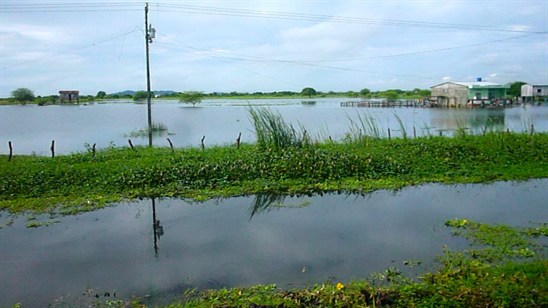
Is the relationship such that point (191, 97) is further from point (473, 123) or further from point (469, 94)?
point (473, 123)

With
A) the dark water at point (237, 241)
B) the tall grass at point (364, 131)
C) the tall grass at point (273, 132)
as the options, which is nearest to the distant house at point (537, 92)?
the tall grass at point (364, 131)

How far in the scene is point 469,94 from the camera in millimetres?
53438

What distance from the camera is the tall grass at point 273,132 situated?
13000 mm

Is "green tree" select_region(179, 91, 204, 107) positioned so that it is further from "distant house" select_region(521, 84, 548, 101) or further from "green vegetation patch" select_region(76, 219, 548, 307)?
"green vegetation patch" select_region(76, 219, 548, 307)

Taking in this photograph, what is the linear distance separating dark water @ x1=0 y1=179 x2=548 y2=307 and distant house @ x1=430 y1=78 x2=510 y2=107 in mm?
47290

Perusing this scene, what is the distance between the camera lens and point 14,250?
633cm

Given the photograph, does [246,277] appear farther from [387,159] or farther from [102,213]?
[387,159]

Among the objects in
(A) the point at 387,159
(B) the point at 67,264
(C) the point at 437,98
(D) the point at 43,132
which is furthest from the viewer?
(C) the point at 437,98

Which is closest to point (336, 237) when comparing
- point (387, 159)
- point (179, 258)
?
point (179, 258)

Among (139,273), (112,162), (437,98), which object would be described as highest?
Answer: (437,98)

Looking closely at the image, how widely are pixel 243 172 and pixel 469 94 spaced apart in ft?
165

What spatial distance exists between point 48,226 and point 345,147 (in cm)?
902

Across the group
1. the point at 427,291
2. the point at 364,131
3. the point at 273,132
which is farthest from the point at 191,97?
the point at 427,291

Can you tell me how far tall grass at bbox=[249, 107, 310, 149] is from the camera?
13.0m
